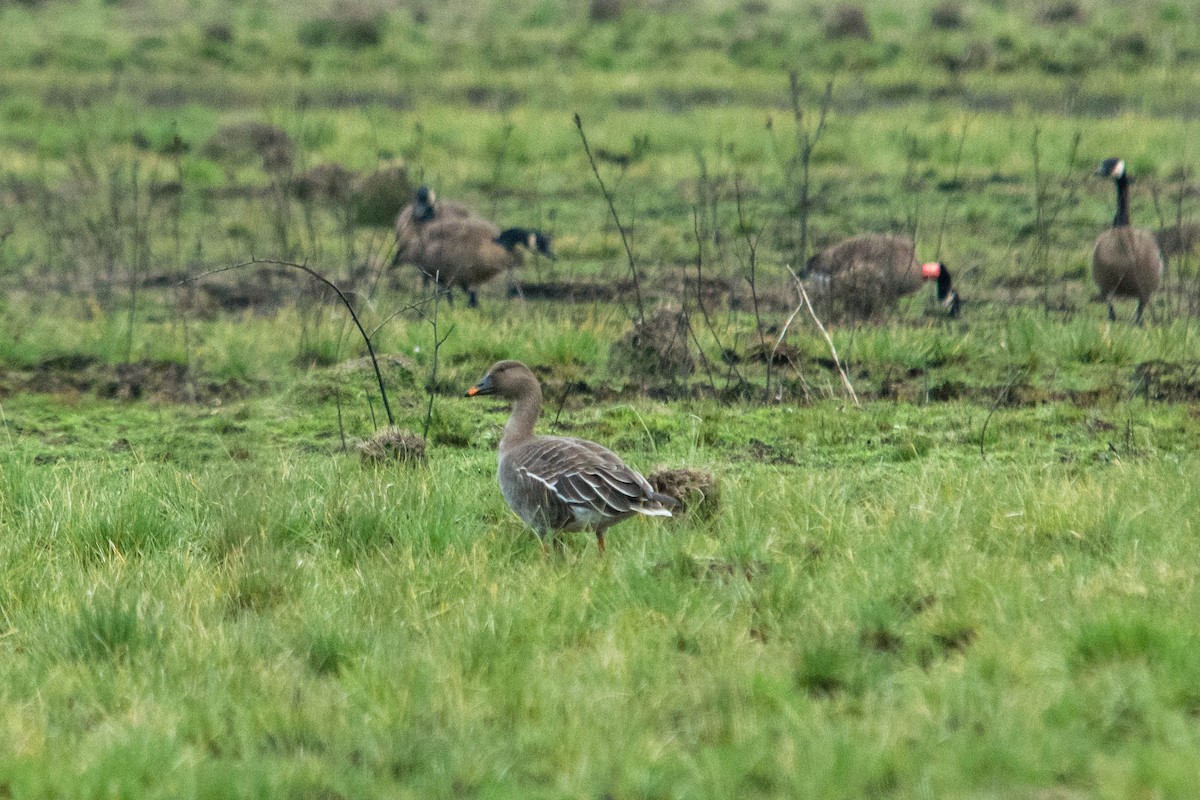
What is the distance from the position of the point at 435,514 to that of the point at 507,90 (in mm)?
18460

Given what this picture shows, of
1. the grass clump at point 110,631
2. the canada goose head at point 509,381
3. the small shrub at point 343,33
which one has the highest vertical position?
the small shrub at point 343,33

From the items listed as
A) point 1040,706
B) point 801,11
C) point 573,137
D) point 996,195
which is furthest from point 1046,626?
point 801,11

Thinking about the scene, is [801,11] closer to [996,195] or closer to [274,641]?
[996,195]

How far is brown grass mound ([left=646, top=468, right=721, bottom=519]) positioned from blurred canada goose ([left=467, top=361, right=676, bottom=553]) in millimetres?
242

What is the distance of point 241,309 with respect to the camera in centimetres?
1058

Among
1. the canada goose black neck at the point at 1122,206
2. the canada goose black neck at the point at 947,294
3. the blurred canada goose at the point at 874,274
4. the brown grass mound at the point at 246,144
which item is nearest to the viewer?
the blurred canada goose at the point at 874,274

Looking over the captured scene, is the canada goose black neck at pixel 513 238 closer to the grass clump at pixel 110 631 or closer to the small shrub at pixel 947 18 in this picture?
the grass clump at pixel 110 631

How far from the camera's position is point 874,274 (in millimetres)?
9602

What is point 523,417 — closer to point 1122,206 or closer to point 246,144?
point 1122,206

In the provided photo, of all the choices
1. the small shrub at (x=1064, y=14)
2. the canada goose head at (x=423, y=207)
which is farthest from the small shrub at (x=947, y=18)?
the canada goose head at (x=423, y=207)

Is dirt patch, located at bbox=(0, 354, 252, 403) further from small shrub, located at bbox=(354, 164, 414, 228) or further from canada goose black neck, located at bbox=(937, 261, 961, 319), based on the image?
small shrub, located at bbox=(354, 164, 414, 228)

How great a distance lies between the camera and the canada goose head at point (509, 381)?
19.1 ft

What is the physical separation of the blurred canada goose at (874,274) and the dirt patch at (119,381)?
3810 mm

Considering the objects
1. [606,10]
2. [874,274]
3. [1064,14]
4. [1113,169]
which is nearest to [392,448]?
[874,274]
